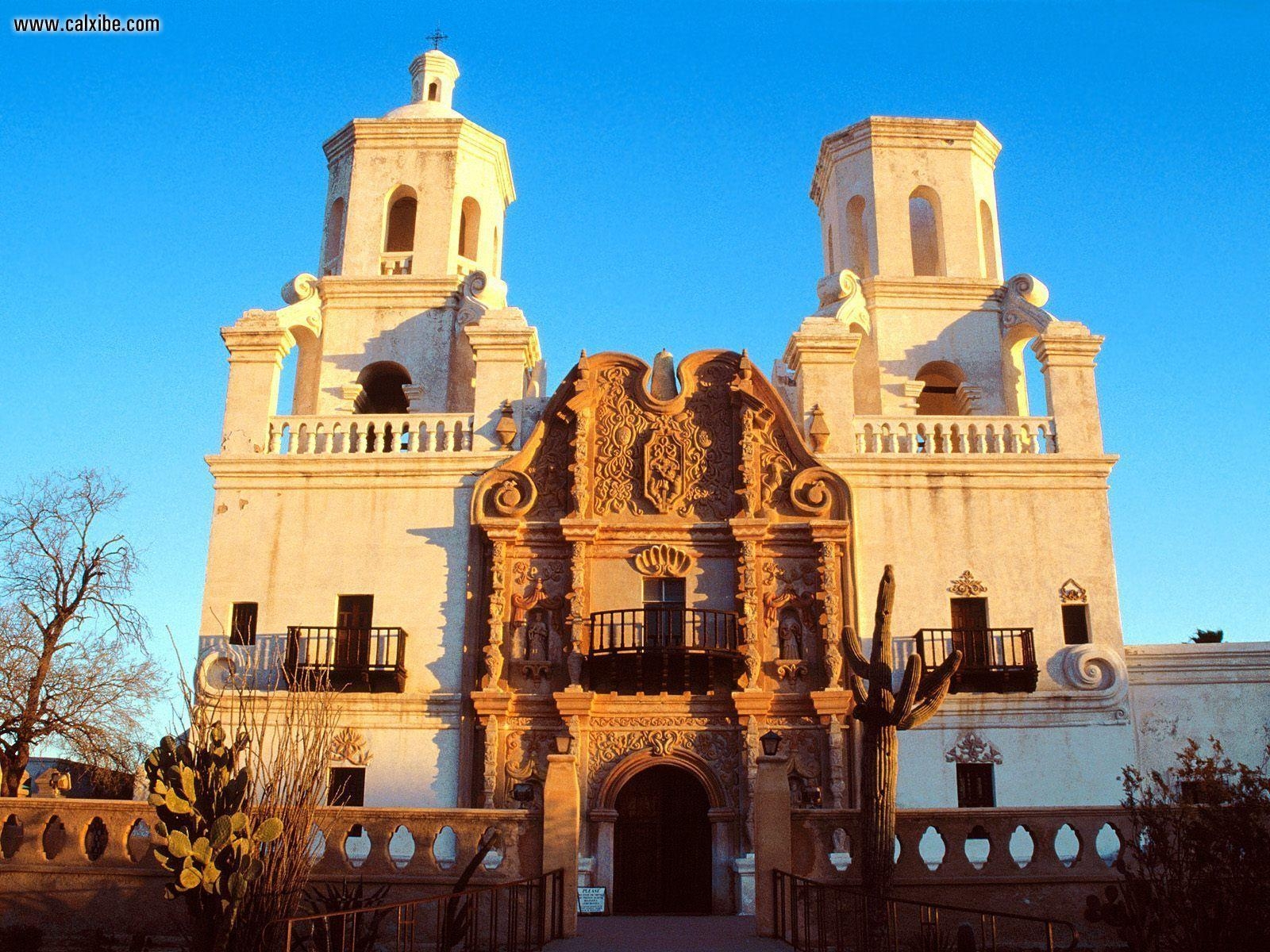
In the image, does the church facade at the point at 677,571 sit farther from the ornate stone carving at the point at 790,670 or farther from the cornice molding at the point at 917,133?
the cornice molding at the point at 917,133

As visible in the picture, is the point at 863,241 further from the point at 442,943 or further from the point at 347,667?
the point at 442,943

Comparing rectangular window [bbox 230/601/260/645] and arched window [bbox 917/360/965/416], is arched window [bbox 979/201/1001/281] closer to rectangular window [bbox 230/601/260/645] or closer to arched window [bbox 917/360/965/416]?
arched window [bbox 917/360/965/416]

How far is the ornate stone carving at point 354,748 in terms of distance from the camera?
77.2ft

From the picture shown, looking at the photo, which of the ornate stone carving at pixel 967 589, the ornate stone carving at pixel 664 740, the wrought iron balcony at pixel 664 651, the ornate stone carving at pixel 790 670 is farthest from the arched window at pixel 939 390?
the ornate stone carving at pixel 664 740

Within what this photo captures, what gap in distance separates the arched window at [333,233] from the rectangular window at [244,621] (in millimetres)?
8698

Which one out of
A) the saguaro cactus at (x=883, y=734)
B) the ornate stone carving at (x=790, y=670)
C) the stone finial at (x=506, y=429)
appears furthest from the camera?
→ the stone finial at (x=506, y=429)

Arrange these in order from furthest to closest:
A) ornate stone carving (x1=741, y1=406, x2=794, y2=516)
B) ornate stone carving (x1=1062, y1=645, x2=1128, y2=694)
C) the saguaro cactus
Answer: ornate stone carving (x1=741, y1=406, x2=794, y2=516)
ornate stone carving (x1=1062, y1=645, x2=1128, y2=694)
the saguaro cactus

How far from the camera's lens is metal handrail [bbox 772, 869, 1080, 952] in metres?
14.3

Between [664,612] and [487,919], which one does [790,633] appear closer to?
[664,612]

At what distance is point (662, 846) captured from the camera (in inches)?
928

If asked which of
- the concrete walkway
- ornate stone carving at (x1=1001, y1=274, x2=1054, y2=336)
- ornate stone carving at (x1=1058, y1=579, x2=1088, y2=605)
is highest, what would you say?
ornate stone carving at (x1=1001, y1=274, x2=1054, y2=336)

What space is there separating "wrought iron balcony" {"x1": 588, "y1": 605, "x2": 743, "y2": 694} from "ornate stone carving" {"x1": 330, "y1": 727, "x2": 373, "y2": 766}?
4.22 m

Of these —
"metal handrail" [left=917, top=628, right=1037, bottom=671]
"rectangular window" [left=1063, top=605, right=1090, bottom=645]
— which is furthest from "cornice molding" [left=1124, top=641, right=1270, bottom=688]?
"metal handrail" [left=917, top=628, right=1037, bottom=671]

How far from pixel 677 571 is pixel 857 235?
9.96 meters
